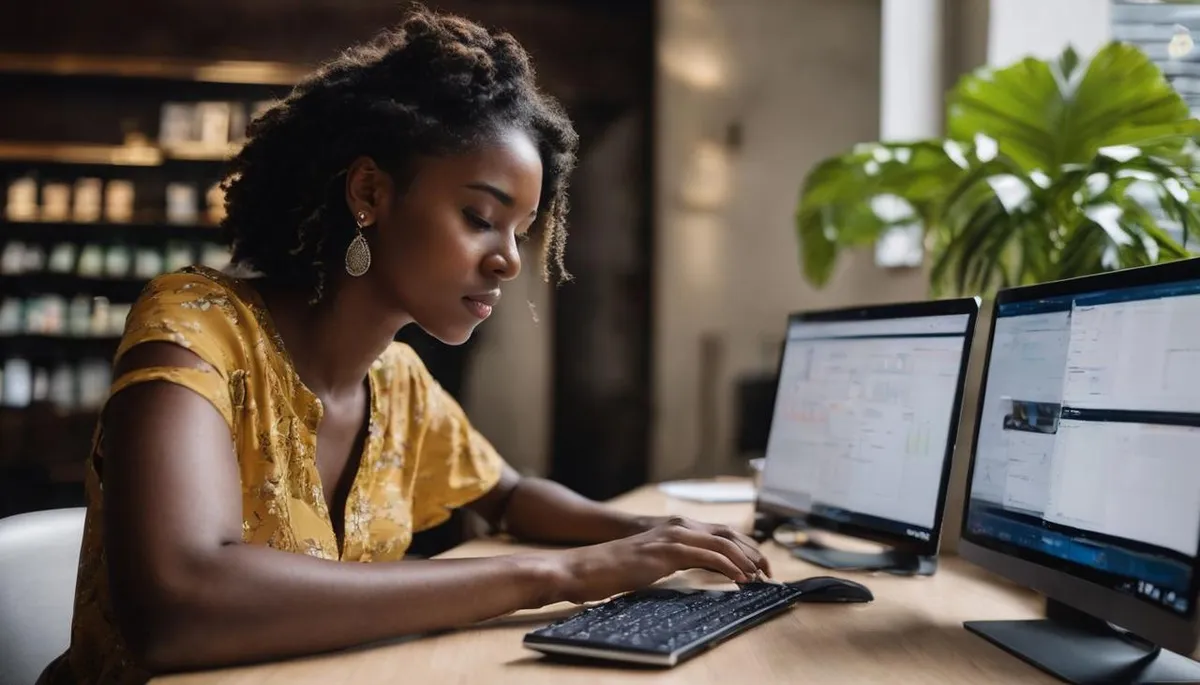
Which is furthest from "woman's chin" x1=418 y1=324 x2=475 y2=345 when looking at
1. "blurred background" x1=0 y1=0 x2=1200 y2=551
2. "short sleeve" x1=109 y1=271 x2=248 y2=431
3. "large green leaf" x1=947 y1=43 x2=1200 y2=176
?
"blurred background" x1=0 y1=0 x2=1200 y2=551

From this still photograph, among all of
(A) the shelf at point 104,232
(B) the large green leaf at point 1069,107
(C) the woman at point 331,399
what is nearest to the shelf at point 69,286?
(A) the shelf at point 104,232

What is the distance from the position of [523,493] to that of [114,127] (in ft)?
11.4

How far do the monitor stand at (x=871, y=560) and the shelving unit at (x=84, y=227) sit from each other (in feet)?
10.9

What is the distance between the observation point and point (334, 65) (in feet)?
4.25

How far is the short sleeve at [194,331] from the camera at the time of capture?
0.94 metres

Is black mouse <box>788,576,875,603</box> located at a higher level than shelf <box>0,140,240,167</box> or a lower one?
lower

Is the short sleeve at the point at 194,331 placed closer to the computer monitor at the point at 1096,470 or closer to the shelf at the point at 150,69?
the computer monitor at the point at 1096,470

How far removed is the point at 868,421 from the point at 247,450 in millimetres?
800

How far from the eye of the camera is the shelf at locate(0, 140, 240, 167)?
13.4 ft

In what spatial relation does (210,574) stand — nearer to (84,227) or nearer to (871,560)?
(871,560)

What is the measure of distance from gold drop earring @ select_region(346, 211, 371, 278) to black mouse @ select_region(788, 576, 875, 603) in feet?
2.08

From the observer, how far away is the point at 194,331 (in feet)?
3.30

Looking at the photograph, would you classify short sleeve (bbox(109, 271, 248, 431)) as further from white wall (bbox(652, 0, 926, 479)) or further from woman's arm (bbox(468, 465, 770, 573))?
white wall (bbox(652, 0, 926, 479))

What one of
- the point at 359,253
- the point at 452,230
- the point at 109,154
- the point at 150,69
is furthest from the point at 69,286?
the point at 452,230
